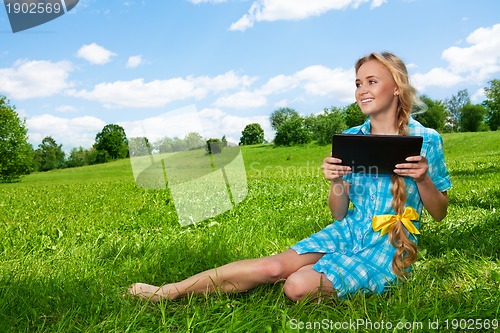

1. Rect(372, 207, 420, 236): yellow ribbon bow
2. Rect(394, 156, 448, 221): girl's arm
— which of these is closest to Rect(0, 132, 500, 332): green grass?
Rect(372, 207, 420, 236): yellow ribbon bow

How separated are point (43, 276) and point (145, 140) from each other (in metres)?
2.24

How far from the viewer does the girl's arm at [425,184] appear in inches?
115

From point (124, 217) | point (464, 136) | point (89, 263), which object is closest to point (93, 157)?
point (464, 136)

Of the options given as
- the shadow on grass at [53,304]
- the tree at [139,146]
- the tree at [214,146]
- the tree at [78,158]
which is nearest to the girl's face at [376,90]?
the shadow on grass at [53,304]

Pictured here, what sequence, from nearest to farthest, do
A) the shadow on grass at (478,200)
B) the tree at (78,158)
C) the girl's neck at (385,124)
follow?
1. the girl's neck at (385,124)
2. the shadow on grass at (478,200)
3. the tree at (78,158)

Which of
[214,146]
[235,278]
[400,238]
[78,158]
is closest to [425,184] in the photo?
[400,238]

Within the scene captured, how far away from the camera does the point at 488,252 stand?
392cm

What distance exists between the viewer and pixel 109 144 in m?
33.9

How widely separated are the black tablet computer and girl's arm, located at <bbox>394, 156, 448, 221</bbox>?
0.16 feet

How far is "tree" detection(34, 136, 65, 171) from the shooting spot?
38.4 metres

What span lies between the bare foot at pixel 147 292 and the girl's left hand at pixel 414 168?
164 cm

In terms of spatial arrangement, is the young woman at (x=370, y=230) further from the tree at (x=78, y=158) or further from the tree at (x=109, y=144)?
the tree at (x=78, y=158)

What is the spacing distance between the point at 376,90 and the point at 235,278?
4.89 feet

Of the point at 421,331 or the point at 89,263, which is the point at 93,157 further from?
the point at 421,331
